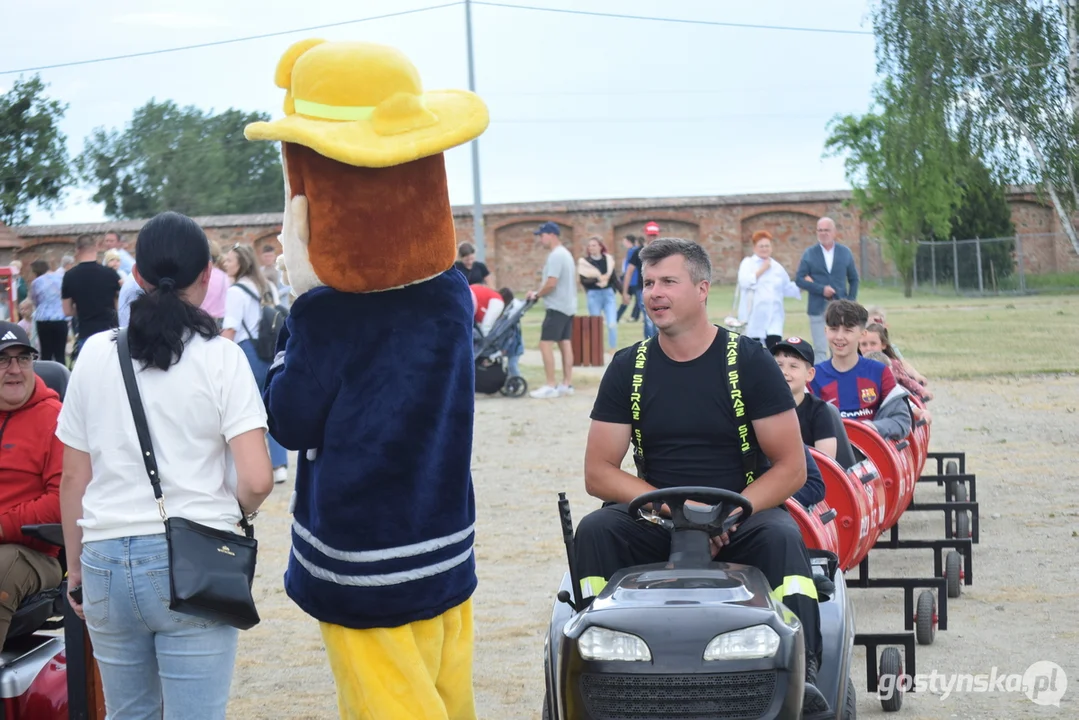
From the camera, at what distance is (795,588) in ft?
13.0

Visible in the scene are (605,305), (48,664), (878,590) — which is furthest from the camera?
(605,305)

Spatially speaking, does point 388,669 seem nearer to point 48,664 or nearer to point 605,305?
point 48,664

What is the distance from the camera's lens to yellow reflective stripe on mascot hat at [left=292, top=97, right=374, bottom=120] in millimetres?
3547

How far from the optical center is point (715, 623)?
346cm

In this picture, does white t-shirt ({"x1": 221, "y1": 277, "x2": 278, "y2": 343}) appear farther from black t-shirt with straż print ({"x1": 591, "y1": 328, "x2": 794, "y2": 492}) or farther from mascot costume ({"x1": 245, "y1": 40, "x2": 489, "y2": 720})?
mascot costume ({"x1": 245, "y1": 40, "x2": 489, "y2": 720})

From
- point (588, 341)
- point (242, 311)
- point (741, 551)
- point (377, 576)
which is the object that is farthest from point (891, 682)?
point (588, 341)

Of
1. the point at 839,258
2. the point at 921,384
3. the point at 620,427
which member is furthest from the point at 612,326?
the point at 620,427

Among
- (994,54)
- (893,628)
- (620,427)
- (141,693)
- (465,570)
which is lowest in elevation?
(893,628)

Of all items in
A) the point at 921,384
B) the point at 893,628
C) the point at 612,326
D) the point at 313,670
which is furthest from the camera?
the point at 612,326

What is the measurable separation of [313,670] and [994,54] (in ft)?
59.4

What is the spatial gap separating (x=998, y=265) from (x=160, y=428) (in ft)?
120

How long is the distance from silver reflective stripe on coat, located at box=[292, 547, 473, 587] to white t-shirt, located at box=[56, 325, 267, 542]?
29 cm

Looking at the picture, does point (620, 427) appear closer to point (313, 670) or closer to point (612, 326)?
point (313, 670)

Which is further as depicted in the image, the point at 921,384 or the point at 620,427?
the point at 921,384
